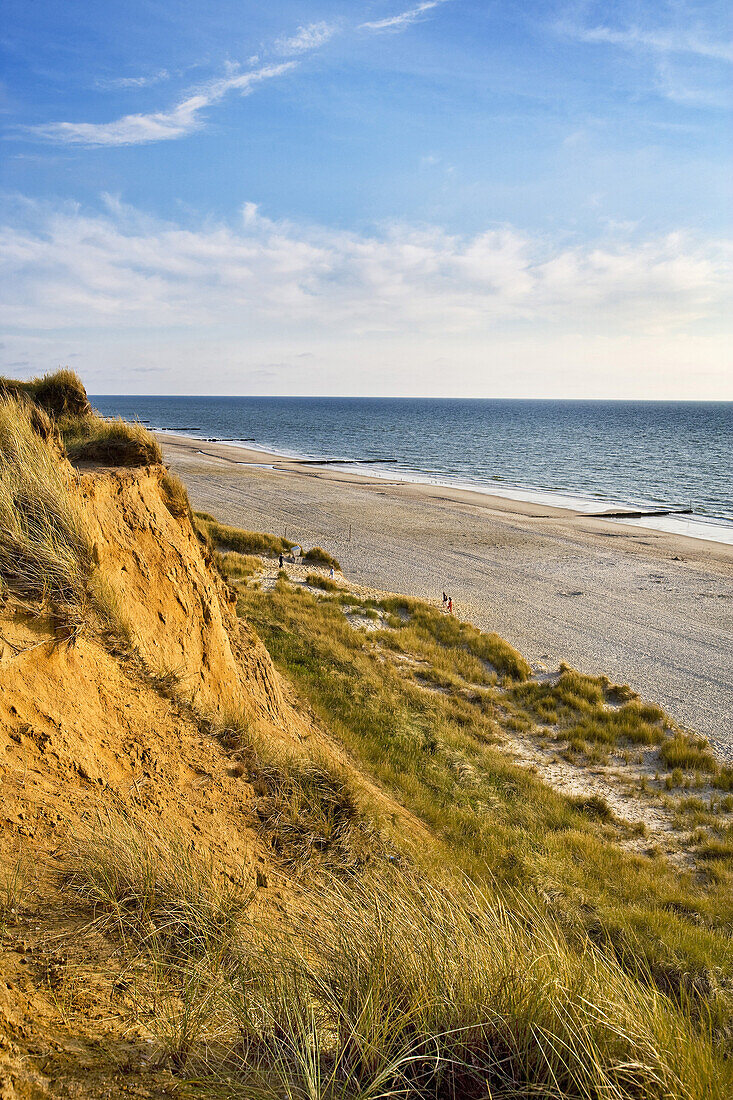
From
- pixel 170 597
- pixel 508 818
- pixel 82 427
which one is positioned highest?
Answer: pixel 82 427

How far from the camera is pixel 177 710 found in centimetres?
571

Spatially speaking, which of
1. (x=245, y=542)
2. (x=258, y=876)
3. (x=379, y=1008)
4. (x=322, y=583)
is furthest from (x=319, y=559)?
(x=379, y=1008)

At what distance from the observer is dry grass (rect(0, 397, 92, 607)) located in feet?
16.2

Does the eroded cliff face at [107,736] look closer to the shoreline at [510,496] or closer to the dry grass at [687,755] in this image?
the dry grass at [687,755]

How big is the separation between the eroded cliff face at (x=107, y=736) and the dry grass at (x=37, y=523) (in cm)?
28

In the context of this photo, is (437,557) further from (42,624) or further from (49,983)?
(49,983)

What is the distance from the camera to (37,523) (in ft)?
17.8

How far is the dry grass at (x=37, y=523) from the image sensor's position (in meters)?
4.93

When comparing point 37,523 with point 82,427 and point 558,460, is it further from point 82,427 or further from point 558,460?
point 558,460

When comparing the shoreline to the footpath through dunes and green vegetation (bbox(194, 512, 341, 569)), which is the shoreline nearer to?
green vegetation (bbox(194, 512, 341, 569))

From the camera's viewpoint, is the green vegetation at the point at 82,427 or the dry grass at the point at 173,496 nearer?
the green vegetation at the point at 82,427

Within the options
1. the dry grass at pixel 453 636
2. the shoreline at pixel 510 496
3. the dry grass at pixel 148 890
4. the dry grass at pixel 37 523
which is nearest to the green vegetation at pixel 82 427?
the dry grass at pixel 37 523

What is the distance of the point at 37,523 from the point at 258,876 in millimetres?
3617

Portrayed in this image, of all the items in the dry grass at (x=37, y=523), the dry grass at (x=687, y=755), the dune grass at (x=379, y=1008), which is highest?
the dry grass at (x=37, y=523)
